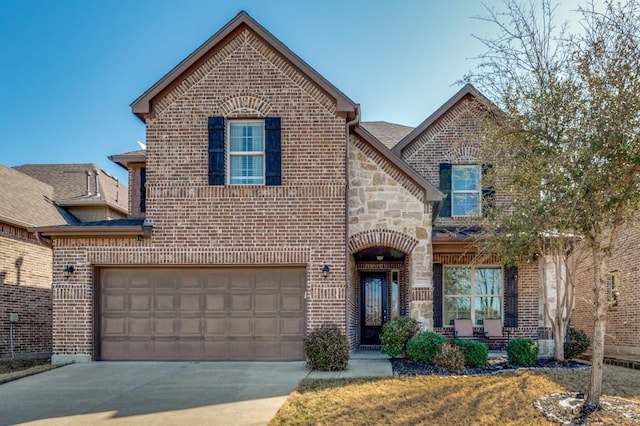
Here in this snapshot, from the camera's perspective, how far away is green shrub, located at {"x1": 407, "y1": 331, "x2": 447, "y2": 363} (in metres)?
11.5

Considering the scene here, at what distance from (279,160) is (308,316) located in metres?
3.51

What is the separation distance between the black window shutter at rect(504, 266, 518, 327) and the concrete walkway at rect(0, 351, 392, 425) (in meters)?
4.67

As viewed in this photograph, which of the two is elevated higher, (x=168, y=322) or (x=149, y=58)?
(x=149, y=58)

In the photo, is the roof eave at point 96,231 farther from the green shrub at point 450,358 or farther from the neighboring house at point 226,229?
the green shrub at point 450,358

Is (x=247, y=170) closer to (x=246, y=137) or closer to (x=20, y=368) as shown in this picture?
(x=246, y=137)

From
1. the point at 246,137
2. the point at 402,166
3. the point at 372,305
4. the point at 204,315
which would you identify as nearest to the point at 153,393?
the point at 204,315

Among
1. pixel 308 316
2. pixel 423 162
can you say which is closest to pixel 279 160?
pixel 308 316

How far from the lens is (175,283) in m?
12.5

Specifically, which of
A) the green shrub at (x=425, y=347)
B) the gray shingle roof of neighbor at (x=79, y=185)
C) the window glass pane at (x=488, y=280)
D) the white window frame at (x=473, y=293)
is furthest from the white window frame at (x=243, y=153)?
the gray shingle roof of neighbor at (x=79, y=185)

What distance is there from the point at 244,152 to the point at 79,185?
12.2 m

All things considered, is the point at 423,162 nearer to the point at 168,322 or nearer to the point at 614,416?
the point at 168,322

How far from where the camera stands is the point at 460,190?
15.9 m

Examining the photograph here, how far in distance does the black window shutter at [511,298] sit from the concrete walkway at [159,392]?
4.67 meters

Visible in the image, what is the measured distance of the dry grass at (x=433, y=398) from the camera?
24.5 ft
